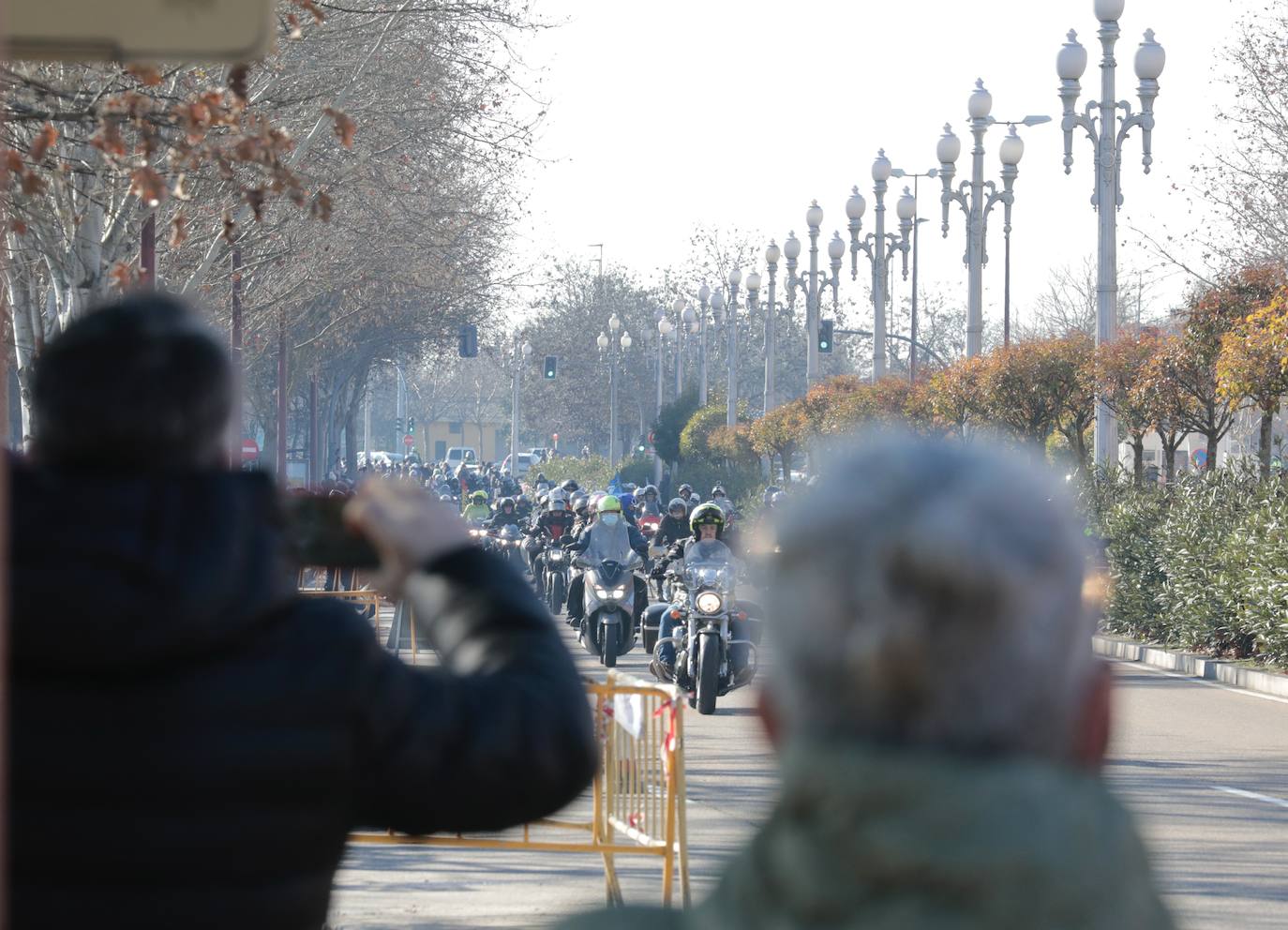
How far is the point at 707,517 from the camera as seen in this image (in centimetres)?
1738

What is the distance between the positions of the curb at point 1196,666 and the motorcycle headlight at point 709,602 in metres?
5.56

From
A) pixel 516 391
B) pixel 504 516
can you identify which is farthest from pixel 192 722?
pixel 516 391

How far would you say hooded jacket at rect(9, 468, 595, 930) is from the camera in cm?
211

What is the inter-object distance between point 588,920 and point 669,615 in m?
15.6

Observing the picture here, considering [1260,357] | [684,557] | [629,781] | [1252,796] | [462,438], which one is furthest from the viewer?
[462,438]

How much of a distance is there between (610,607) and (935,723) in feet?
61.4

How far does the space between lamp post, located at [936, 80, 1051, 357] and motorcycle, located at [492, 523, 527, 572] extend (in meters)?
7.70

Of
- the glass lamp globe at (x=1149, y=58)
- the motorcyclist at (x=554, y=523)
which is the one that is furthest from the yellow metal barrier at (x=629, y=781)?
the motorcyclist at (x=554, y=523)

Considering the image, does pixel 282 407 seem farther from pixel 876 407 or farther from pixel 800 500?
pixel 800 500

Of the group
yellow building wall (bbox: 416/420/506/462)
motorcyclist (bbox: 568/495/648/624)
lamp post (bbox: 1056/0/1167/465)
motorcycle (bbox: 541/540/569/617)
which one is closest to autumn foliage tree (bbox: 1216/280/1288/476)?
lamp post (bbox: 1056/0/1167/465)

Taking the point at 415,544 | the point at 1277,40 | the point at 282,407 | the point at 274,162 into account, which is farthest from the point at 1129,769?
the point at 282,407

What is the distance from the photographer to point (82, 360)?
2.28 m

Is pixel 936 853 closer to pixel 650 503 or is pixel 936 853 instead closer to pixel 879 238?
pixel 650 503

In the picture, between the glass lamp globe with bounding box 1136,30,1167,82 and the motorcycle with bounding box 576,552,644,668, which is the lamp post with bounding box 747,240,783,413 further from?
the motorcycle with bounding box 576,552,644,668
